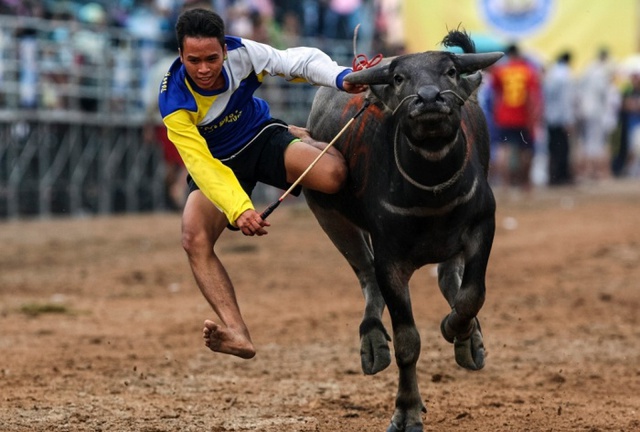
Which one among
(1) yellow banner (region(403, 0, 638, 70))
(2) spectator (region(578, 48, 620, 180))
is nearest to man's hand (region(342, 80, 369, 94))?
(1) yellow banner (region(403, 0, 638, 70))

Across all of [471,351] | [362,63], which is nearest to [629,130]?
[471,351]

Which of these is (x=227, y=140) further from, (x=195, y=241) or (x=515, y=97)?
(x=515, y=97)

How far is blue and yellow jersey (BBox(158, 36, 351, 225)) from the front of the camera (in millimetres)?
5988

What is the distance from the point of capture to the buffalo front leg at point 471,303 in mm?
5898

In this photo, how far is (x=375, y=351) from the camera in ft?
21.1

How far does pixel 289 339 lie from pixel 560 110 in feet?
44.4

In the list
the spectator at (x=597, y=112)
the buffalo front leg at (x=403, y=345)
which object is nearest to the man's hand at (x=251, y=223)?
the buffalo front leg at (x=403, y=345)

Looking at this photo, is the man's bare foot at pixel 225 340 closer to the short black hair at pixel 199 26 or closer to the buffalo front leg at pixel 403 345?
the buffalo front leg at pixel 403 345

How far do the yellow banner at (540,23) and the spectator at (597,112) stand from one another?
49 cm

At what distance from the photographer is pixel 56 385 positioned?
7164 mm

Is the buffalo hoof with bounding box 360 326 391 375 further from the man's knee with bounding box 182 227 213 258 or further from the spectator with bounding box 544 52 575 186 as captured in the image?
the spectator with bounding box 544 52 575 186

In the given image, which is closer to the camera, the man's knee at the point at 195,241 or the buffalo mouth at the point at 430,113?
the buffalo mouth at the point at 430,113

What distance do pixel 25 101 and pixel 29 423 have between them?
962cm

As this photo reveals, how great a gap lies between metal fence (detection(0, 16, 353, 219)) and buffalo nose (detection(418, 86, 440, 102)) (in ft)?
33.7
